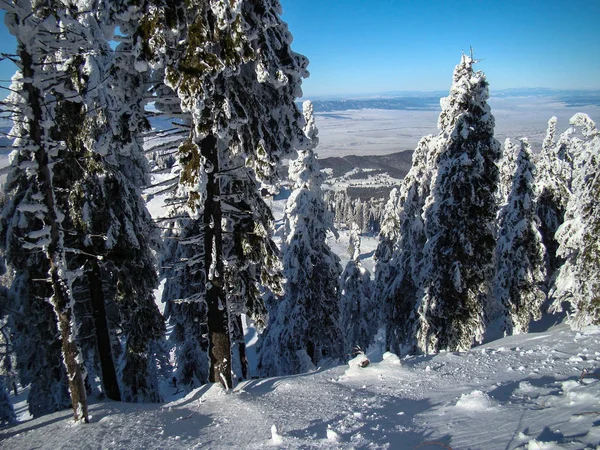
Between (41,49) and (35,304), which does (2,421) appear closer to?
(35,304)

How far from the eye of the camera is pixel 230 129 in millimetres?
7496

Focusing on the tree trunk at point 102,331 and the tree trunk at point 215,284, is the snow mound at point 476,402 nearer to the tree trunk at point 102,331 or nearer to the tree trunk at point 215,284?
the tree trunk at point 215,284

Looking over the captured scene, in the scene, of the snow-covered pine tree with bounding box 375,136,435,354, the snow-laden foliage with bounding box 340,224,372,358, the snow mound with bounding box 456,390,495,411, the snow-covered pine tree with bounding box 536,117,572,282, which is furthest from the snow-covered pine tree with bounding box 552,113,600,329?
the snow-laden foliage with bounding box 340,224,372,358

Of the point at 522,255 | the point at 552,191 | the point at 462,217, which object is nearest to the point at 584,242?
the point at 462,217

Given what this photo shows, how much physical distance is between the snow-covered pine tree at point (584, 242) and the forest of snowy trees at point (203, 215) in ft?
0.21

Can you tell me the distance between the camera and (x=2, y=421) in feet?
38.4

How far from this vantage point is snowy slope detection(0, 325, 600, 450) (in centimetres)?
514

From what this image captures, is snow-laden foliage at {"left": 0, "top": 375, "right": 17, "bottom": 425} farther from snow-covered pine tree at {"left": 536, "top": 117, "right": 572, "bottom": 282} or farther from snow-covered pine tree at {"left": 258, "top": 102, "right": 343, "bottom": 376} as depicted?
snow-covered pine tree at {"left": 536, "top": 117, "right": 572, "bottom": 282}

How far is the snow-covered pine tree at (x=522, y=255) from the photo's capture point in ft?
63.5

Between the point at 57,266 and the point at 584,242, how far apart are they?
1618cm

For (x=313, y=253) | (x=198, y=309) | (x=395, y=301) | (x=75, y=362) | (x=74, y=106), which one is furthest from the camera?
(x=395, y=301)

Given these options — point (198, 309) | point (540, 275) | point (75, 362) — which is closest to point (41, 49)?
point (75, 362)

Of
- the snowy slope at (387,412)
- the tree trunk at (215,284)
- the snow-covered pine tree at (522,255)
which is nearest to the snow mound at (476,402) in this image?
the snowy slope at (387,412)

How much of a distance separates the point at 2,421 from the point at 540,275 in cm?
2472
